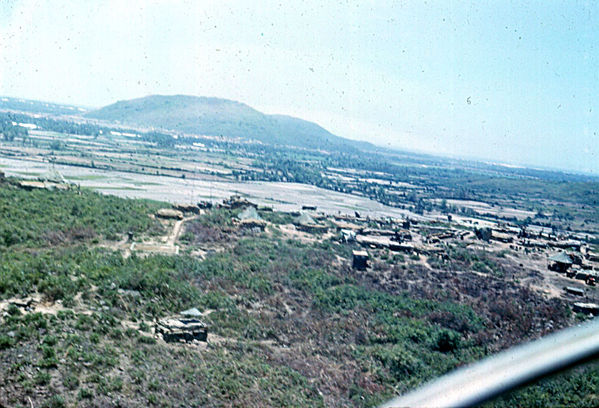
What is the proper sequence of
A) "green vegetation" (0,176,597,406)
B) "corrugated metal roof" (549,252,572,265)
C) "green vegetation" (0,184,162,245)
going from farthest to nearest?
"corrugated metal roof" (549,252,572,265) < "green vegetation" (0,184,162,245) < "green vegetation" (0,176,597,406)

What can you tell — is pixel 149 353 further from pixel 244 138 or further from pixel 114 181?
pixel 244 138

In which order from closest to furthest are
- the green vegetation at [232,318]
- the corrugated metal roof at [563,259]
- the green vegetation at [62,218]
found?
the green vegetation at [232,318] < the green vegetation at [62,218] < the corrugated metal roof at [563,259]

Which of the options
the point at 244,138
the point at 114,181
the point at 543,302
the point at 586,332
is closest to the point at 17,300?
the point at 586,332

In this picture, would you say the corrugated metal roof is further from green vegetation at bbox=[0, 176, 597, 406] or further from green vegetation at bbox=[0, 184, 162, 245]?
green vegetation at bbox=[0, 184, 162, 245]

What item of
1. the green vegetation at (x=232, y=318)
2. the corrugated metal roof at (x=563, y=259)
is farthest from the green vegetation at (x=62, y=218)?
the corrugated metal roof at (x=563, y=259)

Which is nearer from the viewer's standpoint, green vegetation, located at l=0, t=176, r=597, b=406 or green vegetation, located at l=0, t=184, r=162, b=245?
green vegetation, located at l=0, t=176, r=597, b=406

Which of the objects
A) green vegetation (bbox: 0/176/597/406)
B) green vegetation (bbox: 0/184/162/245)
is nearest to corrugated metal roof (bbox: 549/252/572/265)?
green vegetation (bbox: 0/176/597/406)

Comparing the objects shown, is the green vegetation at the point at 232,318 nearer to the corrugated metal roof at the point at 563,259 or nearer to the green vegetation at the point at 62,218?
the green vegetation at the point at 62,218

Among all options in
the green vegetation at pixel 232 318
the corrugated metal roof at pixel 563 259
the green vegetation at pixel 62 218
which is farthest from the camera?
the corrugated metal roof at pixel 563 259

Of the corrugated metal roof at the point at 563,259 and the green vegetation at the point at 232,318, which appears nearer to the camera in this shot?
the green vegetation at the point at 232,318

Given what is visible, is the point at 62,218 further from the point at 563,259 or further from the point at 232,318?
the point at 563,259

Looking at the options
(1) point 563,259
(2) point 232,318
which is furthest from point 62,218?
(1) point 563,259
